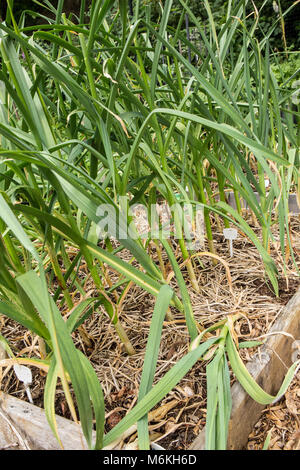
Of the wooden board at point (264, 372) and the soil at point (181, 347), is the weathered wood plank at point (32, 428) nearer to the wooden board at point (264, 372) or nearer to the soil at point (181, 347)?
the soil at point (181, 347)

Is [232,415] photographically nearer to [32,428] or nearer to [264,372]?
[264,372]

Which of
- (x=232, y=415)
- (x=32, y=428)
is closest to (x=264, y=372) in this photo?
(x=232, y=415)

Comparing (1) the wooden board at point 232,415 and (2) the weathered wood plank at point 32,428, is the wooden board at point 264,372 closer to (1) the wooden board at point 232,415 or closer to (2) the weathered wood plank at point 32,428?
(1) the wooden board at point 232,415

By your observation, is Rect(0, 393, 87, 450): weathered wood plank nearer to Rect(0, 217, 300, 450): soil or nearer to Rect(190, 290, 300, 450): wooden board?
Rect(0, 217, 300, 450): soil

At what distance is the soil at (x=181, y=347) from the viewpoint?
575 mm

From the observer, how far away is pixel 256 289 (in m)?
0.80

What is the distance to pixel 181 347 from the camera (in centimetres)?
69

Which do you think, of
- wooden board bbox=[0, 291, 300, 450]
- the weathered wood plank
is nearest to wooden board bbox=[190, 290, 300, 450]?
wooden board bbox=[0, 291, 300, 450]

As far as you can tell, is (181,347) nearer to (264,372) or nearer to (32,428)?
(264,372)

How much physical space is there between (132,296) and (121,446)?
368 mm

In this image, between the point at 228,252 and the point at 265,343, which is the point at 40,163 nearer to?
the point at 265,343

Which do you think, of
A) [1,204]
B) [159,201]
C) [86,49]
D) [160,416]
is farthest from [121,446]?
[159,201]

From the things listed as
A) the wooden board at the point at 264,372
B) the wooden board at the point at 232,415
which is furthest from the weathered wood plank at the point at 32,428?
the wooden board at the point at 264,372

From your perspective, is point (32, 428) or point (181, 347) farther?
point (181, 347)
